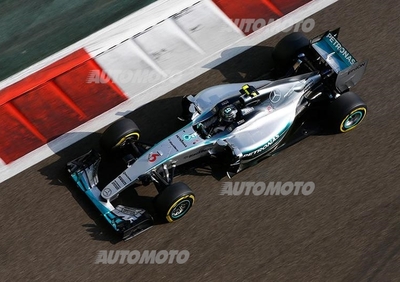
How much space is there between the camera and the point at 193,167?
12000 millimetres

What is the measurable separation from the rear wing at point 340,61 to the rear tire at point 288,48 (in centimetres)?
29

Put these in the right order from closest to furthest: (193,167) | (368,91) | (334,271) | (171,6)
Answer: (334,271) → (193,167) → (368,91) → (171,6)

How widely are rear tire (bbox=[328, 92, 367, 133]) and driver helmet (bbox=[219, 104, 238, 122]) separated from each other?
64.8 inches

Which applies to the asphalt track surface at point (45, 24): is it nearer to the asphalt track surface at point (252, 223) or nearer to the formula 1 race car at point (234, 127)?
the asphalt track surface at point (252, 223)

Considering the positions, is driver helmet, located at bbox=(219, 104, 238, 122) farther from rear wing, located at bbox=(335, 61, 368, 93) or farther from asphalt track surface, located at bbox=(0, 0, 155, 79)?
asphalt track surface, located at bbox=(0, 0, 155, 79)

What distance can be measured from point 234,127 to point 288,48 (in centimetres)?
201

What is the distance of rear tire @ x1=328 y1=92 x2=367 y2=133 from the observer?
12.1 m

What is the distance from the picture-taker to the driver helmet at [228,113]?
11.7 meters

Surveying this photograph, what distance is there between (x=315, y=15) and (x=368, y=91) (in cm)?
206

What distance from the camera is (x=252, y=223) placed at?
457 inches

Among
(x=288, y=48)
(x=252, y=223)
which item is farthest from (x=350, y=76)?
(x=252, y=223)

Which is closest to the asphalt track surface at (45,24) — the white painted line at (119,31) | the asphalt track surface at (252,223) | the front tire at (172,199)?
the white painted line at (119,31)

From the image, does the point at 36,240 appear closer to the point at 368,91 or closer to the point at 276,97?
the point at 276,97

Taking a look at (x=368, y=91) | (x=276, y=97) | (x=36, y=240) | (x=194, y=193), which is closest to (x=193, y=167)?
(x=194, y=193)
